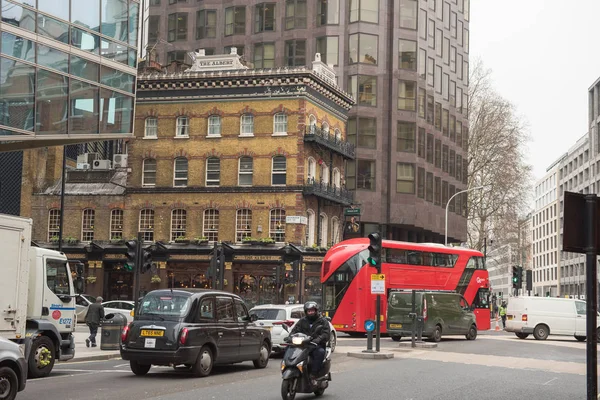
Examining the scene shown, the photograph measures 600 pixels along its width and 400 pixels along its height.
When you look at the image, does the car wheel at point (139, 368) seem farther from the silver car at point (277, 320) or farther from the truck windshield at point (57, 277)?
the silver car at point (277, 320)

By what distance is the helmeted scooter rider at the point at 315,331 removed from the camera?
12961 millimetres

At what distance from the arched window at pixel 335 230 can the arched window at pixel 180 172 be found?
9.76 meters

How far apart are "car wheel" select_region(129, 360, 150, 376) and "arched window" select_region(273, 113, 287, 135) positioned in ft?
102

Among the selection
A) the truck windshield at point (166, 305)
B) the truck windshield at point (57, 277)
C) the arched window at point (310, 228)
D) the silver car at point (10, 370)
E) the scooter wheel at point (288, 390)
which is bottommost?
the scooter wheel at point (288, 390)

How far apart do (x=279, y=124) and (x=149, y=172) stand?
8.96m

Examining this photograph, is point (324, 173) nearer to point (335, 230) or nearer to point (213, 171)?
point (335, 230)

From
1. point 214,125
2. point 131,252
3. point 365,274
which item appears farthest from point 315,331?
point 214,125

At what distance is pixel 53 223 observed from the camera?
50.5 meters

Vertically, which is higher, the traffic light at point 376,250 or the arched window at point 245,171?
the arched window at point 245,171

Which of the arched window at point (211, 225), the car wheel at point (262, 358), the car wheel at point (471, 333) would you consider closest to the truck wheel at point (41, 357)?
the car wheel at point (262, 358)

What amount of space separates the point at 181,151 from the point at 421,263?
1924 centimetres

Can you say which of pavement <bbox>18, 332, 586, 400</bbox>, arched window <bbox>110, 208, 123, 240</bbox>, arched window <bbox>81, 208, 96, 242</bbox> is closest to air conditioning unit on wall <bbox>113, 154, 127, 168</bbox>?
arched window <bbox>110, 208, 123, 240</bbox>

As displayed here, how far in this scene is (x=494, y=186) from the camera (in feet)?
223

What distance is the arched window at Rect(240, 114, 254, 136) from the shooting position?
4778 cm
